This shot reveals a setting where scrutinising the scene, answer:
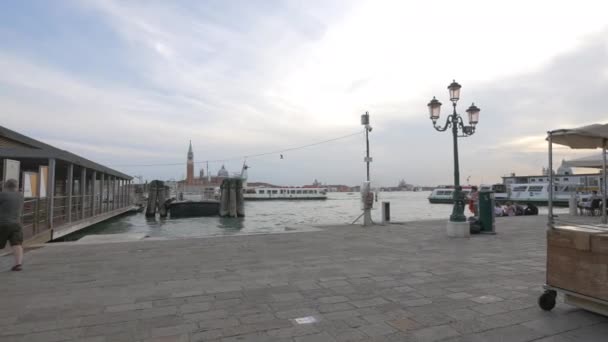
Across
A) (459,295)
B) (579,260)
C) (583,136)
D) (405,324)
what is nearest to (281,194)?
(459,295)

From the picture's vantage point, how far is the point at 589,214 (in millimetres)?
17359

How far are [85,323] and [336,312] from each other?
244 centimetres

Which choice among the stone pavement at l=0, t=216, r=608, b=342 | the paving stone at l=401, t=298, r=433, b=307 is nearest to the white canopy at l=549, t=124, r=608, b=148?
the stone pavement at l=0, t=216, r=608, b=342

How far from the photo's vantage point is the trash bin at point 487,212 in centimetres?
1079

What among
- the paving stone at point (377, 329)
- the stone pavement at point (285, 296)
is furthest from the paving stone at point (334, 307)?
the paving stone at point (377, 329)

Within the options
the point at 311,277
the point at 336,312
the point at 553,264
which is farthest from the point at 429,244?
the point at 336,312

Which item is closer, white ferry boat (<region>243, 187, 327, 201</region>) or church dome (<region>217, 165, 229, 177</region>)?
white ferry boat (<region>243, 187, 327, 201</region>)

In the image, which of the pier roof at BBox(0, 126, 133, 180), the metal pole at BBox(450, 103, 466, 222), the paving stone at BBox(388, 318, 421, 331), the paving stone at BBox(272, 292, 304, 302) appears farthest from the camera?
the pier roof at BBox(0, 126, 133, 180)

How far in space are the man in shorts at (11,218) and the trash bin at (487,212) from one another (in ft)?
36.3

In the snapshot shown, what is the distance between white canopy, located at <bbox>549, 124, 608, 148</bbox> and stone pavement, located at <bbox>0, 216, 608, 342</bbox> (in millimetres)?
1890

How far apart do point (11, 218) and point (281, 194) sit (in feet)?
265

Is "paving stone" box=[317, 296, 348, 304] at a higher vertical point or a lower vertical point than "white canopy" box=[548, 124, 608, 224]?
lower

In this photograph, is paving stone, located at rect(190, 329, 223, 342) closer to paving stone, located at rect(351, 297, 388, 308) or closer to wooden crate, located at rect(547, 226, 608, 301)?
paving stone, located at rect(351, 297, 388, 308)

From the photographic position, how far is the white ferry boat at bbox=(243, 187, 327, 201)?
86.1 meters
